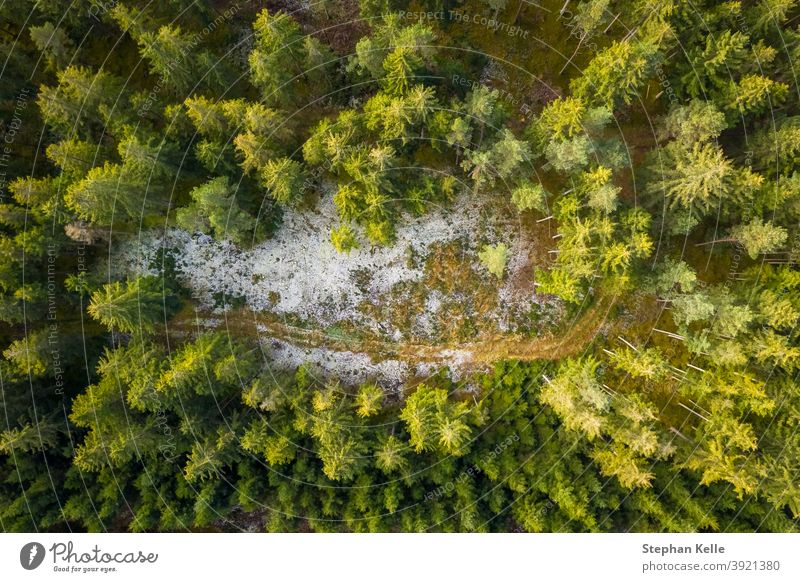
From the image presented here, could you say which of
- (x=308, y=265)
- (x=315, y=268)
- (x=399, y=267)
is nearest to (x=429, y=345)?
(x=399, y=267)

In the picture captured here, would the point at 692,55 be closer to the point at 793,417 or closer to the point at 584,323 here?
the point at 584,323

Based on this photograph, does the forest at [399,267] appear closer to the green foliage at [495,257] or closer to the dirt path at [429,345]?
the dirt path at [429,345]

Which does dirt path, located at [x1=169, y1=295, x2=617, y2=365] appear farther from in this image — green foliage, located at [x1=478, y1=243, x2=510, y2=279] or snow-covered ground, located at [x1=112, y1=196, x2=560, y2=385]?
green foliage, located at [x1=478, y1=243, x2=510, y2=279]

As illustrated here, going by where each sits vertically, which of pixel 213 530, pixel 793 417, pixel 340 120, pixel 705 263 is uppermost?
pixel 340 120

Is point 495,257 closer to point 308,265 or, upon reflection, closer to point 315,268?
point 315,268

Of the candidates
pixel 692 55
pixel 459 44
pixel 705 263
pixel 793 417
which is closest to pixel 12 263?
pixel 459 44
